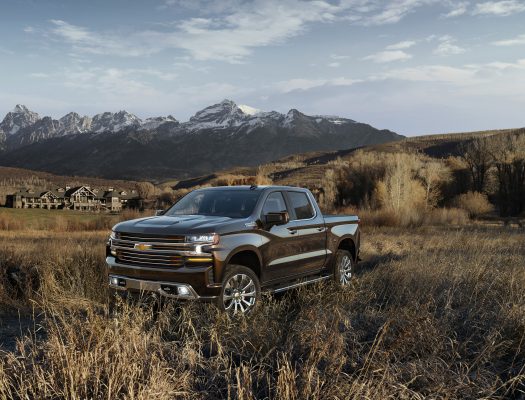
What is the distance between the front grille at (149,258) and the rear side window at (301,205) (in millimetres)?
2639

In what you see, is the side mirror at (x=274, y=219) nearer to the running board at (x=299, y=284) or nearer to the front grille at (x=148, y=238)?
the running board at (x=299, y=284)

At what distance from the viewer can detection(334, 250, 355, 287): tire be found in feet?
29.8

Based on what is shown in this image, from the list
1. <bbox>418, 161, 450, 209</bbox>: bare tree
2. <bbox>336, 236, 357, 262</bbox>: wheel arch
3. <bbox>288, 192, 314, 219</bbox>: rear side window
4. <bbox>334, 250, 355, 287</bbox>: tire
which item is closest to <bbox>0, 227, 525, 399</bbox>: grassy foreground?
<bbox>334, 250, 355, 287</bbox>: tire

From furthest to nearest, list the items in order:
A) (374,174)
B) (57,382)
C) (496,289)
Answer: (374,174)
(496,289)
(57,382)

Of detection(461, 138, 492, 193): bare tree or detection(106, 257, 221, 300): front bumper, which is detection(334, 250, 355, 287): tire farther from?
detection(461, 138, 492, 193): bare tree

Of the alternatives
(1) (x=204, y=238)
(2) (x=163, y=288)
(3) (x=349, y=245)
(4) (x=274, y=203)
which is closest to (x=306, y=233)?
(4) (x=274, y=203)

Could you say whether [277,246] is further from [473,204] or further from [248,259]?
[473,204]

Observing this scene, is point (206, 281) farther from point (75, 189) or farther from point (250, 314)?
point (75, 189)

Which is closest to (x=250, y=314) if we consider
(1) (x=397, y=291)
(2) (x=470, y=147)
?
(1) (x=397, y=291)

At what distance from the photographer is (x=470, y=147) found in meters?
61.5

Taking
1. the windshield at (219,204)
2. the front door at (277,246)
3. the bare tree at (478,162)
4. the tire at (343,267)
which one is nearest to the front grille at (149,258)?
the windshield at (219,204)

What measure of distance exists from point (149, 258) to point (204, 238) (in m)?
0.84

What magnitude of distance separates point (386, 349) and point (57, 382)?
3047 millimetres

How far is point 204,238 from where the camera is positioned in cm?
644
